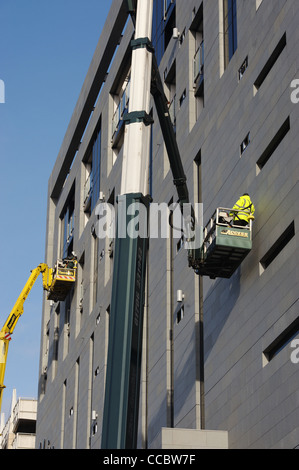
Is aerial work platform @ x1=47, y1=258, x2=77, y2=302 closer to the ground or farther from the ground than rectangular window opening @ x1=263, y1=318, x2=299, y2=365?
farther from the ground

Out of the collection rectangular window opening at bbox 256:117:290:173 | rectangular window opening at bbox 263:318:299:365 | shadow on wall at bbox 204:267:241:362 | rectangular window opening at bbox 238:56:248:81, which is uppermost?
rectangular window opening at bbox 238:56:248:81

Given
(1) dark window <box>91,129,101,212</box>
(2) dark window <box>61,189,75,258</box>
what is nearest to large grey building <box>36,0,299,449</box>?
(1) dark window <box>91,129,101,212</box>

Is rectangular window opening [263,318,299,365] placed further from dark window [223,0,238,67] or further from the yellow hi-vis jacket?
dark window [223,0,238,67]

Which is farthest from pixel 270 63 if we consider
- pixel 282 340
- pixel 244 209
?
pixel 282 340

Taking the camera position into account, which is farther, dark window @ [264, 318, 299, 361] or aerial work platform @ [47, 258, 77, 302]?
aerial work platform @ [47, 258, 77, 302]

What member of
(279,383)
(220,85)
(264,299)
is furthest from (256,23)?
(279,383)

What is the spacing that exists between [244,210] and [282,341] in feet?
20.4

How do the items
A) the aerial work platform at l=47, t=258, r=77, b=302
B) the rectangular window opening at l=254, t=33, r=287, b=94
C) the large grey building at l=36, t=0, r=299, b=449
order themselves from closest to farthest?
the large grey building at l=36, t=0, r=299, b=449
the rectangular window opening at l=254, t=33, r=287, b=94
the aerial work platform at l=47, t=258, r=77, b=302

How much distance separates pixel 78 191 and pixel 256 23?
4187cm

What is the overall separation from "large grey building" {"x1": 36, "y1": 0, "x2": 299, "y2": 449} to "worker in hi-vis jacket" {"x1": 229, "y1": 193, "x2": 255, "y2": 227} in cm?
51

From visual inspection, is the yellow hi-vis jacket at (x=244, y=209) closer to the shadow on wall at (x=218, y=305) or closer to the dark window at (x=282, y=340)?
the shadow on wall at (x=218, y=305)

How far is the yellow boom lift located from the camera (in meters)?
78.5

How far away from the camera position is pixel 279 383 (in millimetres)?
34500

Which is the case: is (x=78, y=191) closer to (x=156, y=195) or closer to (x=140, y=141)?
(x=156, y=195)
